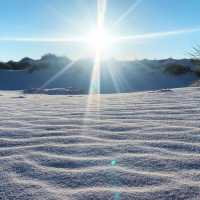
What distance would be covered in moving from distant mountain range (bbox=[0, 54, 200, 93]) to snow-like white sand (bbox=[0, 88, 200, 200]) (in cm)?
945

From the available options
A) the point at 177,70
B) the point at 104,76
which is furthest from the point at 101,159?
the point at 177,70

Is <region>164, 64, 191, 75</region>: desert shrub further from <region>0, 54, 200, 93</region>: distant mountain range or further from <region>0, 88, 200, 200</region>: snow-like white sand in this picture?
<region>0, 88, 200, 200</region>: snow-like white sand

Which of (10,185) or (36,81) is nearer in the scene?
(10,185)

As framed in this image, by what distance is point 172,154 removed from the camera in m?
1.74

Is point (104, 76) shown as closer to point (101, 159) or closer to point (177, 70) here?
point (177, 70)

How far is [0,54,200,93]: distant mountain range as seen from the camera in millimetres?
13169

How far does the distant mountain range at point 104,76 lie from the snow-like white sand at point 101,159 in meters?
9.45

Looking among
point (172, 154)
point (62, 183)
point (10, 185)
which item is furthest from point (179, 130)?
point (10, 185)

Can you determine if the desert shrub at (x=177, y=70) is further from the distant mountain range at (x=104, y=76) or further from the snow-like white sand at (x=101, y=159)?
the snow-like white sand at (x=101, y=159)

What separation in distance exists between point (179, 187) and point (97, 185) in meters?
0.32

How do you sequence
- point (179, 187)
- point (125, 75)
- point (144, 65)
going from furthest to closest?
point (144, 65) → point (125, 75) → point (179, 187)

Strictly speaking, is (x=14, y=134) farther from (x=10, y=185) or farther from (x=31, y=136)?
(x=10, y=185)

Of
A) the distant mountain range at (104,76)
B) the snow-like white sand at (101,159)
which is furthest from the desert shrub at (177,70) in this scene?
the snow-like white sand at (101,159)

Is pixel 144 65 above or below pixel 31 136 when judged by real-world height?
above
